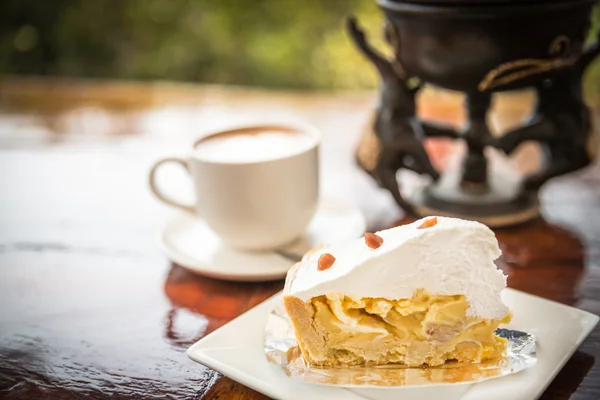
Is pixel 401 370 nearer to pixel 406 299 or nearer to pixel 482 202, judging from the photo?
pixel 406 299

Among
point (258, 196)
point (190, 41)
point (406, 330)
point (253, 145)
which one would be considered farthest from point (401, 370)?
point (190, 41)

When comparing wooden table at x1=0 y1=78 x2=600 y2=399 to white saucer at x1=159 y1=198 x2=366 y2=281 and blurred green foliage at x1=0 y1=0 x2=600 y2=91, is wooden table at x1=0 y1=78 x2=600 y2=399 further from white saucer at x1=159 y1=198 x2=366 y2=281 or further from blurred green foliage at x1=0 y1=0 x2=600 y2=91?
blurred green foliage at x1=0 y1=0 x2=600 y2=91

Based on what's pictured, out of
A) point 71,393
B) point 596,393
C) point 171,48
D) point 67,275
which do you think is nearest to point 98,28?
point 171,48

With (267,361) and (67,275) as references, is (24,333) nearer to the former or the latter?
(67,275)

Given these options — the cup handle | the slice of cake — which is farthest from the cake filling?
the cup handle

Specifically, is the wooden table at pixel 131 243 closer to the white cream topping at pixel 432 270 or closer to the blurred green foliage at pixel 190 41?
the white cream topping at pixel 432 270
